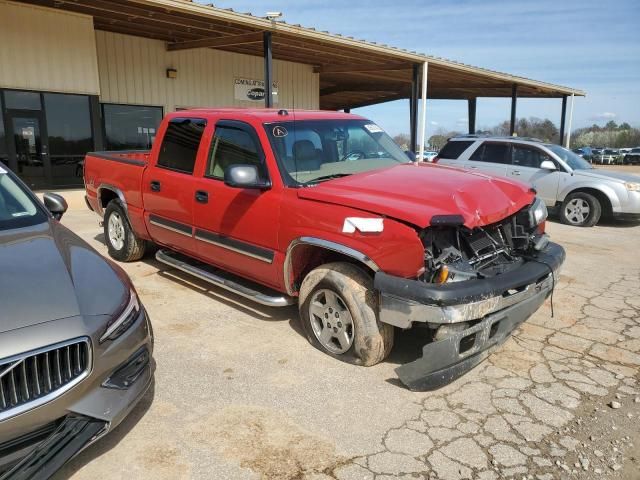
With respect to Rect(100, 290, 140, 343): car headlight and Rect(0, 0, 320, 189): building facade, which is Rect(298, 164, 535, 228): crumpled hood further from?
Rect(0, 0, 320, 189): building facade

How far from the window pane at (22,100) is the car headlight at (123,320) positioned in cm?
1102

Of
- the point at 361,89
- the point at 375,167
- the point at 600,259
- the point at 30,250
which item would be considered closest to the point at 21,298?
Answer: the point at 30,250

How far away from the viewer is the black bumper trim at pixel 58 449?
2.10 m

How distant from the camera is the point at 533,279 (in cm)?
353

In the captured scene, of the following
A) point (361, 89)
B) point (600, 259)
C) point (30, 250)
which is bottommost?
point (600, 259)

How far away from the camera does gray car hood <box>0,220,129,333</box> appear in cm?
234

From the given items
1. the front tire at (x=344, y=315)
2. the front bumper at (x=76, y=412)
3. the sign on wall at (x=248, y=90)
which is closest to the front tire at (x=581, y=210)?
the front tire at (x=344, y=315)

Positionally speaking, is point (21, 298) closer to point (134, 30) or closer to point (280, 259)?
point (280, 259)

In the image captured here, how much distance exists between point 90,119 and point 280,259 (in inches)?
428

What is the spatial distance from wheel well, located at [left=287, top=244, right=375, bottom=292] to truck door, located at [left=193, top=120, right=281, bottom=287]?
0.50 feet

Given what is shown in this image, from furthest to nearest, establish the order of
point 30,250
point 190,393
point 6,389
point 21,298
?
1. point 190,393
2. point 30,250
3. point 21,298
4. point 6,389

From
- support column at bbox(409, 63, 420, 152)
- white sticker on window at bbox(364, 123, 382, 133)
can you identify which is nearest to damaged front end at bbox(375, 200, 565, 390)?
white sticker on window at bbox(364, 123, 382, 133)

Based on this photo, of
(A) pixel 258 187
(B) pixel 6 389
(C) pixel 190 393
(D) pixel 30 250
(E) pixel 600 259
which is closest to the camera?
(B) pixel 6 389

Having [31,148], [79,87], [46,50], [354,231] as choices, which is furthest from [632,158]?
[354,231]
